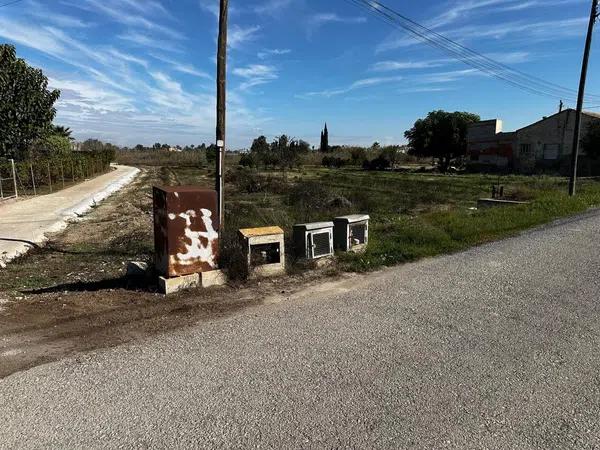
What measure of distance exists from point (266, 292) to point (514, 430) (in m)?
3.68

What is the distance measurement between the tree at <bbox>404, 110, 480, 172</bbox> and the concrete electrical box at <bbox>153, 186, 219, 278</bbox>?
61270 millimetres

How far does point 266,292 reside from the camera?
6.24m

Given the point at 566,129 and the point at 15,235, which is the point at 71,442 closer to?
the point at 15,235

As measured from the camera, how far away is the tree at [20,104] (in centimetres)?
2302

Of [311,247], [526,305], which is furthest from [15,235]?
[526,305]

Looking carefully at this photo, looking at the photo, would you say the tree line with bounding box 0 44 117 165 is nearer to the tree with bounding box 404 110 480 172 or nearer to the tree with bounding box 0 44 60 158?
the tree with bounding box 0 44 60 158

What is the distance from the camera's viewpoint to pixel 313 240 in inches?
305

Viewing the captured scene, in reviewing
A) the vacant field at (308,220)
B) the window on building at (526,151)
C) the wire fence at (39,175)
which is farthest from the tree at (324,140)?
the vacant field at (308,220)

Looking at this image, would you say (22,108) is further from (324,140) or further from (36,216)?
(324,140)

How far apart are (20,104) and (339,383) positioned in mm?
25631

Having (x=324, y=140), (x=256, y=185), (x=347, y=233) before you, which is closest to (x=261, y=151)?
(x=256, y=185)

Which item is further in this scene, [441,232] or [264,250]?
[441,232]

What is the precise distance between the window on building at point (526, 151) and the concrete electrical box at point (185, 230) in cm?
5648

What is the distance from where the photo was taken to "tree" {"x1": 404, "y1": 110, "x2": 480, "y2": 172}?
64.4m
